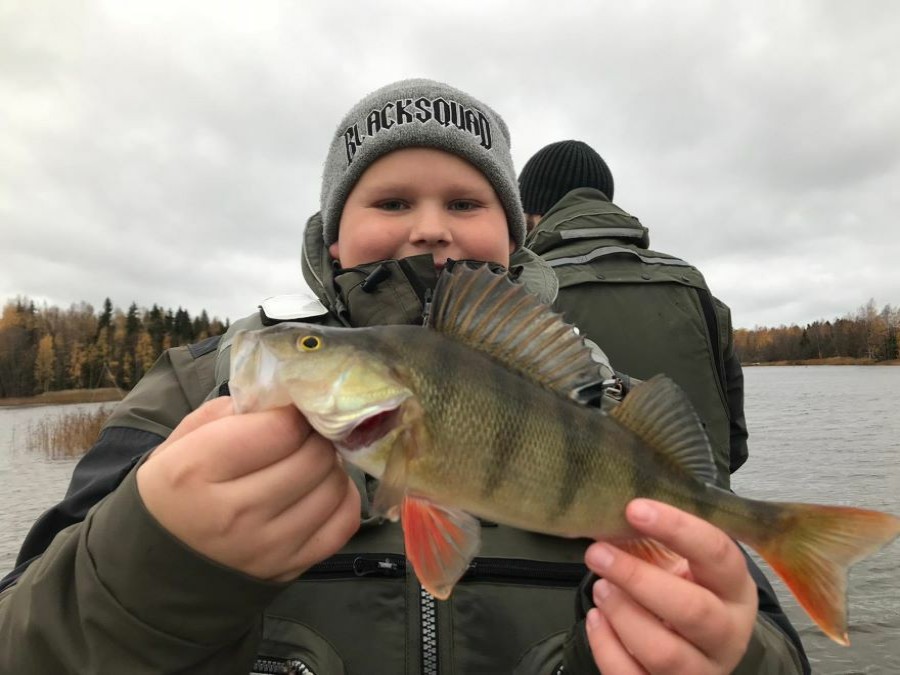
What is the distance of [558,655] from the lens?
1964 mm

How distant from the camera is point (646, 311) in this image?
384 cm

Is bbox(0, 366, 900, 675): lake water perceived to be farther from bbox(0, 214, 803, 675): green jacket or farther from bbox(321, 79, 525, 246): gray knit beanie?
bbox(321, 79, 525, 246): gray knit beanie

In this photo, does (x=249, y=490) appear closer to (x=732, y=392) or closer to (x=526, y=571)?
(x=526, y=571)

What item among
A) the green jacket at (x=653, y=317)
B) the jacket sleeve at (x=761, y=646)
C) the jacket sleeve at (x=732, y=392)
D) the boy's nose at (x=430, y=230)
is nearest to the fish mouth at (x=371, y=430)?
the jacket sleeve at (x=761, y=646)

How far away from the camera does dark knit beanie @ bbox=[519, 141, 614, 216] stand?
548cm

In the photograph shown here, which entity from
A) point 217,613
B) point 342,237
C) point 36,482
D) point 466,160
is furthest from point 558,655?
point 36,482

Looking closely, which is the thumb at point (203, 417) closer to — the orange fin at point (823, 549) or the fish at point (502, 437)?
the fish at point (502, 437)

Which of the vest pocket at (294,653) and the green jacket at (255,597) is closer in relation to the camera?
the green jacket at (255,597)

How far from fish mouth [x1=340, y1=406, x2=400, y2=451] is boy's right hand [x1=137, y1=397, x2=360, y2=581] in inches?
2.1

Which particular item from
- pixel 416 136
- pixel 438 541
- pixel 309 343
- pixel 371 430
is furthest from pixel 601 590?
pixel 416 136

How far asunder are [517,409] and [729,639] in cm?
73

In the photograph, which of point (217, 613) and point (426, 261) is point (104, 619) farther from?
point (426, 261)

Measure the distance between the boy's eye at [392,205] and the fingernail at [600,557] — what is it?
5.62 feet

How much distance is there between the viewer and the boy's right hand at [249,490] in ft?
4.32
